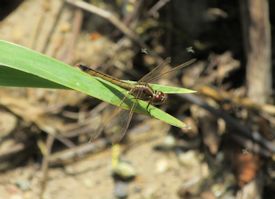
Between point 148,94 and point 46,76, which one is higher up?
point 148,94

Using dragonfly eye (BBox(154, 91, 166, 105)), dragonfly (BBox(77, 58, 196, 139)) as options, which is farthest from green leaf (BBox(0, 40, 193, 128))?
dragonfly eye (BBox(154, 91, 166, 105))

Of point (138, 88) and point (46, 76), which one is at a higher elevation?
point (138, 88)

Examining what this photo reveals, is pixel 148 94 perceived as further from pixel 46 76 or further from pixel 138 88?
pixel 46 76

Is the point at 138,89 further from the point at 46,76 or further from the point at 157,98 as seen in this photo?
the point at 46,76

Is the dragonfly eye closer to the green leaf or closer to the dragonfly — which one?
the dragonfly

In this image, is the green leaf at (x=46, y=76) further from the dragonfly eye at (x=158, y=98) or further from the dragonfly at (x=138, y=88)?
the dragonfly eye at (x=158, y=98)

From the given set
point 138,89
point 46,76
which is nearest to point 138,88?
point 138,89

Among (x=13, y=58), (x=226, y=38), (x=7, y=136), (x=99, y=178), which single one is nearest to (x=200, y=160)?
(x=99, y=178)

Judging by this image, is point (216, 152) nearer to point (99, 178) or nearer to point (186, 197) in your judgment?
point (186, 197)

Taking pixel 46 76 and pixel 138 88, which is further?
pixel 138 88
